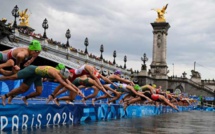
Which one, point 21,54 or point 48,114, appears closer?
point 21,54

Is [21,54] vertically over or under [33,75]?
over

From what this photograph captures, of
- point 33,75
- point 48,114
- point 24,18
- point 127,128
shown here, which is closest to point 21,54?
point 33,75

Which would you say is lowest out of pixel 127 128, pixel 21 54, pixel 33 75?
pixel 127 128

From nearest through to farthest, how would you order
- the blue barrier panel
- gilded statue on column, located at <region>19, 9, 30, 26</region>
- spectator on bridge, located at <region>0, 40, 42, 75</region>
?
the blue barrier panel → spectator on bridge, located at <region>0, 40, 42, 75</region> → gilded statue on column, located at <region>19, 9, 30, 26</region>

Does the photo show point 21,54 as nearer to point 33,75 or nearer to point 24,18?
point 33,75

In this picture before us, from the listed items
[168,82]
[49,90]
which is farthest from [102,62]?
[49,90]

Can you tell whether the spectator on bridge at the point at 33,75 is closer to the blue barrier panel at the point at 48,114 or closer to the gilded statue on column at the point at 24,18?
the blue barrier panel at the point at 48,114

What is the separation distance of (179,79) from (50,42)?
1897 inches

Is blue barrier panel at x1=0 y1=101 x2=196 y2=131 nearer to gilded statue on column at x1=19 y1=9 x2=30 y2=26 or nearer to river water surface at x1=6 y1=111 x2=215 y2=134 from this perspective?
river water surface at x1=6 y1=111 x2=215 y2=134

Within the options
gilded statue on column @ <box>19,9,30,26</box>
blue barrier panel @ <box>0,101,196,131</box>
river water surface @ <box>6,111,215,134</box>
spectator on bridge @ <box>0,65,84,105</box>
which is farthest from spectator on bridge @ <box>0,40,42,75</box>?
gilded statue on column @ <box>19,9,30,26</box>

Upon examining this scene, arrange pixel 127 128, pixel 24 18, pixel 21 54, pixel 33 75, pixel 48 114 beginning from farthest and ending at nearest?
1. pixel 24 18
2. pixel 127 128
3. pixel 48 114
4. pixel 33 75
5. pixel 21 54

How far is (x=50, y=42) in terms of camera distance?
166 ft

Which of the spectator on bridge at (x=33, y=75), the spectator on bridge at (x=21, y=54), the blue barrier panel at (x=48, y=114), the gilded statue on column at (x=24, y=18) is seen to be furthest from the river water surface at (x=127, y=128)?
the gilded statue on column at (x=24, y=18)

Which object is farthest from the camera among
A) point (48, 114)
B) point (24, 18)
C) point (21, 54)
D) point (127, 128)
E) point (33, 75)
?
point (24, 18)
